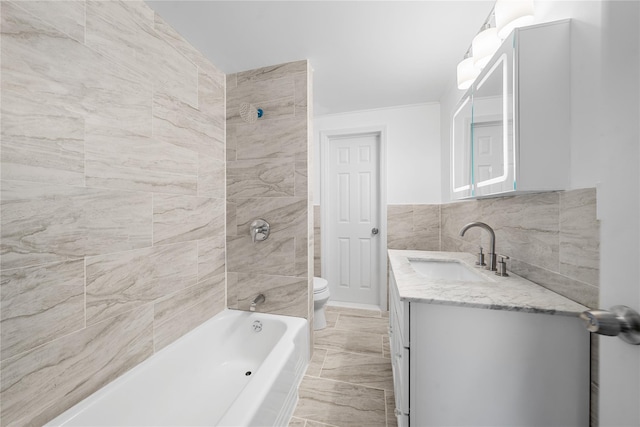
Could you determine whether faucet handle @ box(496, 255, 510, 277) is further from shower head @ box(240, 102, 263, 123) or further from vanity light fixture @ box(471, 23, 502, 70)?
shower head @ box(240, 102, 263, 123)

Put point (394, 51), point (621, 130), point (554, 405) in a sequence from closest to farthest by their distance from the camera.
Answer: point (621, 130) < point (554, 405) < point (394, 51)

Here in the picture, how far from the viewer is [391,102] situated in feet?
A: 8.29

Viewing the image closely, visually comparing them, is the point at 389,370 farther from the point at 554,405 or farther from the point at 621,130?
the point at 621,130

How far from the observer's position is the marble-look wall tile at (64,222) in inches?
30.1

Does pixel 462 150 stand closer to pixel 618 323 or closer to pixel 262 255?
pixel 618 323

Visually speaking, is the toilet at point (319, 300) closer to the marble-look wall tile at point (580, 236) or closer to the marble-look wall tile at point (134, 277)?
the marble-look wall tile at point (134, 277)

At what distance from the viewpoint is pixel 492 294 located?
946mm

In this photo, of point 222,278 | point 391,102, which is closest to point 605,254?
point 222,278

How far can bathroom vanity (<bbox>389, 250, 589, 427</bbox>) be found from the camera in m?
0.81

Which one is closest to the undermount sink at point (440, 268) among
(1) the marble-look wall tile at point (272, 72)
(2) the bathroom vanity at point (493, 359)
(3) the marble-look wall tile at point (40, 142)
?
(2) the bathroom vanity at point (493, 359)

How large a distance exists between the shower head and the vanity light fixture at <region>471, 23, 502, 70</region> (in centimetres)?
138

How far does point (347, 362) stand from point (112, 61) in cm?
227

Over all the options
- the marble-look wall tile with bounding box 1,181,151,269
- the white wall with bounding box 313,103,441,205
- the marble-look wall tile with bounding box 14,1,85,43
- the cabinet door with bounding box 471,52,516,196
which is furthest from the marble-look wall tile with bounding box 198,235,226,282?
the white wall with bounding box 313,103,441,205

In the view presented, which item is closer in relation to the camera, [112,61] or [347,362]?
[112,61]
